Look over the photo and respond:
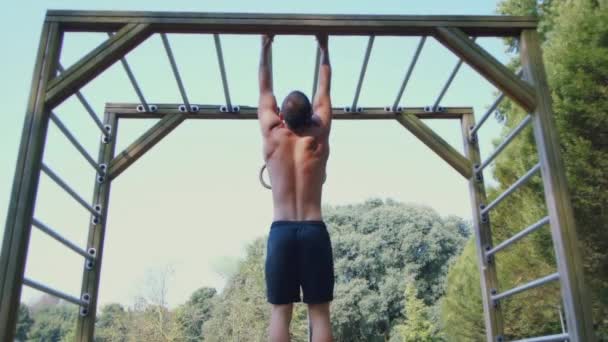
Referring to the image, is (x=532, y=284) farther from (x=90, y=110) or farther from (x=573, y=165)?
(x=573, y=165)

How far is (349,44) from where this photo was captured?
3414 millimetres

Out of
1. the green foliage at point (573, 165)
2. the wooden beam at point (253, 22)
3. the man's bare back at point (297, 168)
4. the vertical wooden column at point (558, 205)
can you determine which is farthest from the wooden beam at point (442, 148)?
the green foliage at point (573, 165)

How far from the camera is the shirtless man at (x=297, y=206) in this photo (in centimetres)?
201

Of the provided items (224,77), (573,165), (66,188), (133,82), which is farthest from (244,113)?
(573,165)

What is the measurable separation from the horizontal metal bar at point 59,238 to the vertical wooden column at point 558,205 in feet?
7.71

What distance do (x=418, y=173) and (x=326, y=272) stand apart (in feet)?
72.1

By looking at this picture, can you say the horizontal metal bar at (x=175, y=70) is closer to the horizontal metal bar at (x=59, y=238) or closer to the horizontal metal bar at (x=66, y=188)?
the horizontal metal bar at (x=66, y=188)

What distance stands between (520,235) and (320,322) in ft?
4.49

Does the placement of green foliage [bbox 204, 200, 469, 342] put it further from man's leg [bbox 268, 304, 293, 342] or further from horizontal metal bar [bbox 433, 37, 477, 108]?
man's leg [bbox 268, 304, 293, 342]

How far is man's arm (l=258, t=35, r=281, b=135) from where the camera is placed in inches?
90.7

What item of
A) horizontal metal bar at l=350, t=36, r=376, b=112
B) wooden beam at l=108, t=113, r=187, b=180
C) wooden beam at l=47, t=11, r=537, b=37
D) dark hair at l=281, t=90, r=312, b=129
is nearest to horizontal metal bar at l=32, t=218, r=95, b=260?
wooden beam at l=108, t=113, r=187, b=180

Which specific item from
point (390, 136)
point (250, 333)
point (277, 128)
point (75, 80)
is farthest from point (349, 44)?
point (390, 136)

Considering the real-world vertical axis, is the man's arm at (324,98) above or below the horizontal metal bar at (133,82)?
below

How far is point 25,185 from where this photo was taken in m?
2.20
